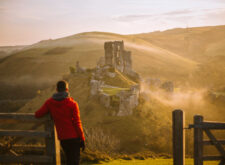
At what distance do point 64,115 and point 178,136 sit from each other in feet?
13.3

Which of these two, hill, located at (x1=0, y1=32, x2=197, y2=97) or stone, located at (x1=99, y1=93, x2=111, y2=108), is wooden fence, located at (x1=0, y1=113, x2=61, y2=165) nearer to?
stone, located at (x1=99, y1=93, x2=111, y2=108)

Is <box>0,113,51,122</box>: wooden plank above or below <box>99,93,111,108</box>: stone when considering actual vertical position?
above

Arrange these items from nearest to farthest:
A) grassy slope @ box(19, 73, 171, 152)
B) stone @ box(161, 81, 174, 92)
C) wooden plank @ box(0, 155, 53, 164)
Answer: wooden plank @ box(0, 155, 53, 164)
grassy slope @ box(19, 73, 171, 152)
stone @ box(161, 81, 174, 92)

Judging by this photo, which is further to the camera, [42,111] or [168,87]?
[168,87]

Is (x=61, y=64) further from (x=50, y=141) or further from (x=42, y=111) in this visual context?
(x=42, y=111)

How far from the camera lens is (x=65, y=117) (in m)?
7.14

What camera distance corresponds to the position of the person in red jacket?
7113 millimetres

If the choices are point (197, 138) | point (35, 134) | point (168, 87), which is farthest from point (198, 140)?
point (168, 87)

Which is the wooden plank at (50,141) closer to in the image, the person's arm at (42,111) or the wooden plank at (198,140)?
the person's arm at (42,111)

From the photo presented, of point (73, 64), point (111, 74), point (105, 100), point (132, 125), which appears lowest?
point (132, 125)

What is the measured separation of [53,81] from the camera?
100625mm

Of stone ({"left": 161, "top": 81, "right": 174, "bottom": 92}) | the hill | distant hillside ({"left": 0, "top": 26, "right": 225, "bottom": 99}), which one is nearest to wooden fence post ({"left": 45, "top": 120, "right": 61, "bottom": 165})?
stone ({"left": 161, "top": 81, "right": 174, "bottom": 92})

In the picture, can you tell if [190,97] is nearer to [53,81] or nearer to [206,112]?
[206,112]

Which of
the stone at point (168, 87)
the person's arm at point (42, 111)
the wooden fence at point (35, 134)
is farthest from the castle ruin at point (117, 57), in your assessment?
the person's arm at point (42, 111)
